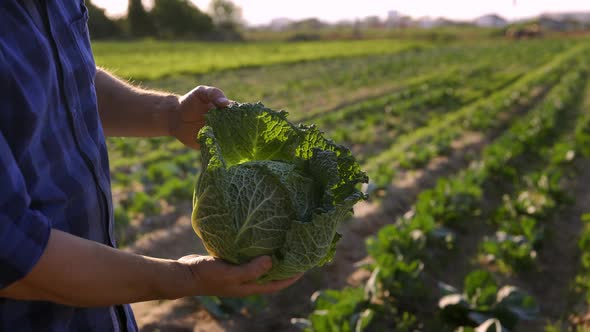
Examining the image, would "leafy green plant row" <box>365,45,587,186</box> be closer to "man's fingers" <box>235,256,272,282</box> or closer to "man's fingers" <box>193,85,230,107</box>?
"man's fingers" <box>193,85,230,107</box>

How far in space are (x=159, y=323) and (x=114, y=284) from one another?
9.29ft

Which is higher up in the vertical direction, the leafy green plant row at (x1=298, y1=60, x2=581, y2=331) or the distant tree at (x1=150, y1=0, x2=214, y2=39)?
the distant tree at (x1=150, y1=0, x2=214, y2=39)

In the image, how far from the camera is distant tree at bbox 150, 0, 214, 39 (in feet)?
220

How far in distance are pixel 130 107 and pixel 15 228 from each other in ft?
3.60

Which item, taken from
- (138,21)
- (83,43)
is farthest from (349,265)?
(138,21)

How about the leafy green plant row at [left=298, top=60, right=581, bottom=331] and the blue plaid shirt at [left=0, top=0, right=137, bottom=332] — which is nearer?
the blue plaid shirt at [left=0, top=0, right=137, bottom=332]

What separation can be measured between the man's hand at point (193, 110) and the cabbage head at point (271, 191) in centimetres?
8

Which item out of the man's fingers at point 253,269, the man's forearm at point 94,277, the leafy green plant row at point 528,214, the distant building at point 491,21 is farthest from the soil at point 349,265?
the distant building at point 491,21

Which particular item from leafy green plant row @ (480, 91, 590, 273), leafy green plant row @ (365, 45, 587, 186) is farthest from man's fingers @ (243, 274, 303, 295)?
leafy green plant row @ (365, 45, 587, 186)

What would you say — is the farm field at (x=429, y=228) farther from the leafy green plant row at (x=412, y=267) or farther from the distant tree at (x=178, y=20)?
the distant tree at (x=178, y=20)

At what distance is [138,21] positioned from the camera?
2589 inches

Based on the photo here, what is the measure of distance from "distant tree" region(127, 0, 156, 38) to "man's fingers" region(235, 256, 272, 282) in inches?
2678

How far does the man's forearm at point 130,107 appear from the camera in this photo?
2326 mm

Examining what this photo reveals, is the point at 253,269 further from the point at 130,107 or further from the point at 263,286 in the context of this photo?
the point at 130,107
